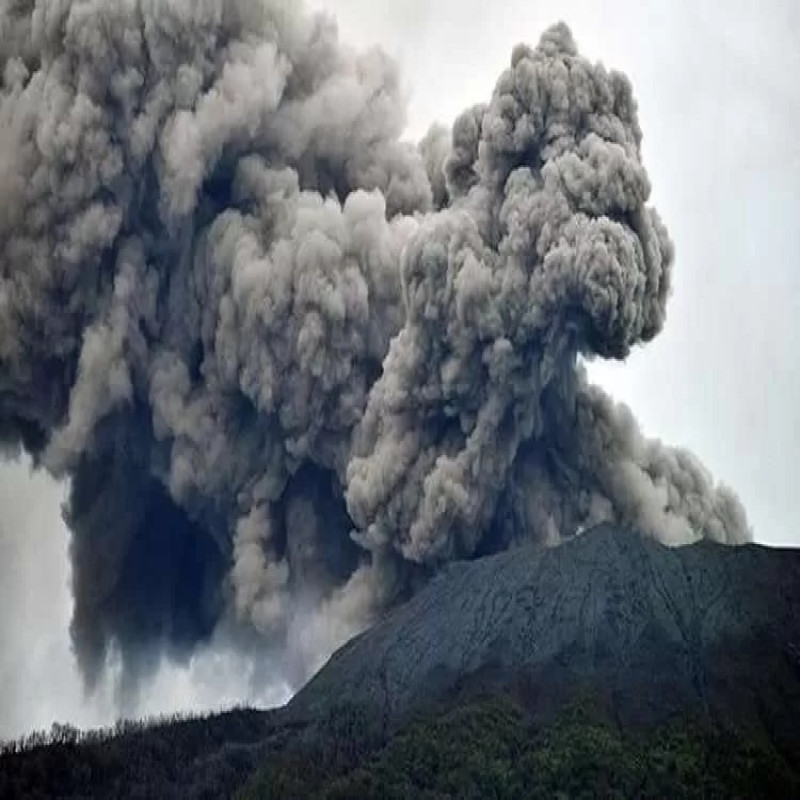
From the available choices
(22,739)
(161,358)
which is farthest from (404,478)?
(22,739)

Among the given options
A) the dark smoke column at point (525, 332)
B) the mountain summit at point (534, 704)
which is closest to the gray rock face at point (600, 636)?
the mountain summit at point (534, 704)

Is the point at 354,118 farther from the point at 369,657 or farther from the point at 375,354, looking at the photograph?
the point at 369,657

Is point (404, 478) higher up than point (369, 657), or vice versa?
point (404, 478)

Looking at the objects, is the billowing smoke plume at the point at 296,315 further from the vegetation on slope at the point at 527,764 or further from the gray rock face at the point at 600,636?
the vegetation on slope at the point at 527,764

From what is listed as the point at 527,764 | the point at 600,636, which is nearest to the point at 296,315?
the point at 600,636

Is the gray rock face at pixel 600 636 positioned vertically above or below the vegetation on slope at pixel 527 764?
above

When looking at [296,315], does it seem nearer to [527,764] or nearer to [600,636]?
[600,636]

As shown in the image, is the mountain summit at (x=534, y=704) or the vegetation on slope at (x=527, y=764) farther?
the mountain summit at (x=534, y=704)

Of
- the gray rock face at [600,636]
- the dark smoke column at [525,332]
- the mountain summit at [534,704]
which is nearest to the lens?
the mountain summit at [534,704]
